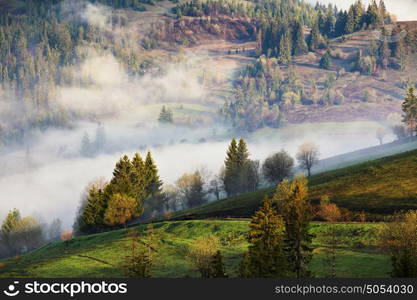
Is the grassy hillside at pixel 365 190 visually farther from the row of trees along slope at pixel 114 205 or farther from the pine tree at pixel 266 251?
the pine tree at pixel 266 251

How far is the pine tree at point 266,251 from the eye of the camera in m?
70.9

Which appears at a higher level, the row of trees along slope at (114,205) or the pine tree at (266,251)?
the pine tree at (266,251)

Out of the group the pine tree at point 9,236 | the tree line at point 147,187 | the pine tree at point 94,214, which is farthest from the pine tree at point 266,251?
the pine tree at point 9,236

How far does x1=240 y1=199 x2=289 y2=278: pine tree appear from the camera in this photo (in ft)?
233

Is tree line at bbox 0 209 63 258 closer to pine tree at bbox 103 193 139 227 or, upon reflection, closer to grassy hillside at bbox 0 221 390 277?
pine tree at bbox 103 193 139 227

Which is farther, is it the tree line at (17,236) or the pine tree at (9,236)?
the tree line at (17,236)

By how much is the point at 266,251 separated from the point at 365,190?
6481 centimetres

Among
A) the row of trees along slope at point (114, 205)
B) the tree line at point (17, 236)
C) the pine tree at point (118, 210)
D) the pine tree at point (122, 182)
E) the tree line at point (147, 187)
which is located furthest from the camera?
the tree line at point (17, 236)

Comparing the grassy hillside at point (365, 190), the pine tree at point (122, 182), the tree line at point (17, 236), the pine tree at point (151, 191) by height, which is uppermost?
the grassy hillside at point (365, 190)

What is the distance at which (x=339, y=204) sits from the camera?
12325cm

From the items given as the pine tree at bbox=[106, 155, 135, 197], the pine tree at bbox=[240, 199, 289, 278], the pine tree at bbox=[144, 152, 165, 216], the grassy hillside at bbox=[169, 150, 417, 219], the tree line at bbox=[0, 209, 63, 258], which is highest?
the pine tree at bbox=[240, 199, 289, 278]

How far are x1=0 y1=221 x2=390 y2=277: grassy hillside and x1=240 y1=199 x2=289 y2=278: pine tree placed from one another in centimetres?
1007

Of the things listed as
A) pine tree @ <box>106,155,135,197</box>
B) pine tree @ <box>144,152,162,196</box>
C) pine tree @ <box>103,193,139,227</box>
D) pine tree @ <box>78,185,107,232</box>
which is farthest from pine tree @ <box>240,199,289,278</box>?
pine tree @ <box>144,152,162,196</box>

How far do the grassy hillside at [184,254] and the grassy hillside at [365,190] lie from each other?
43.7 ft
